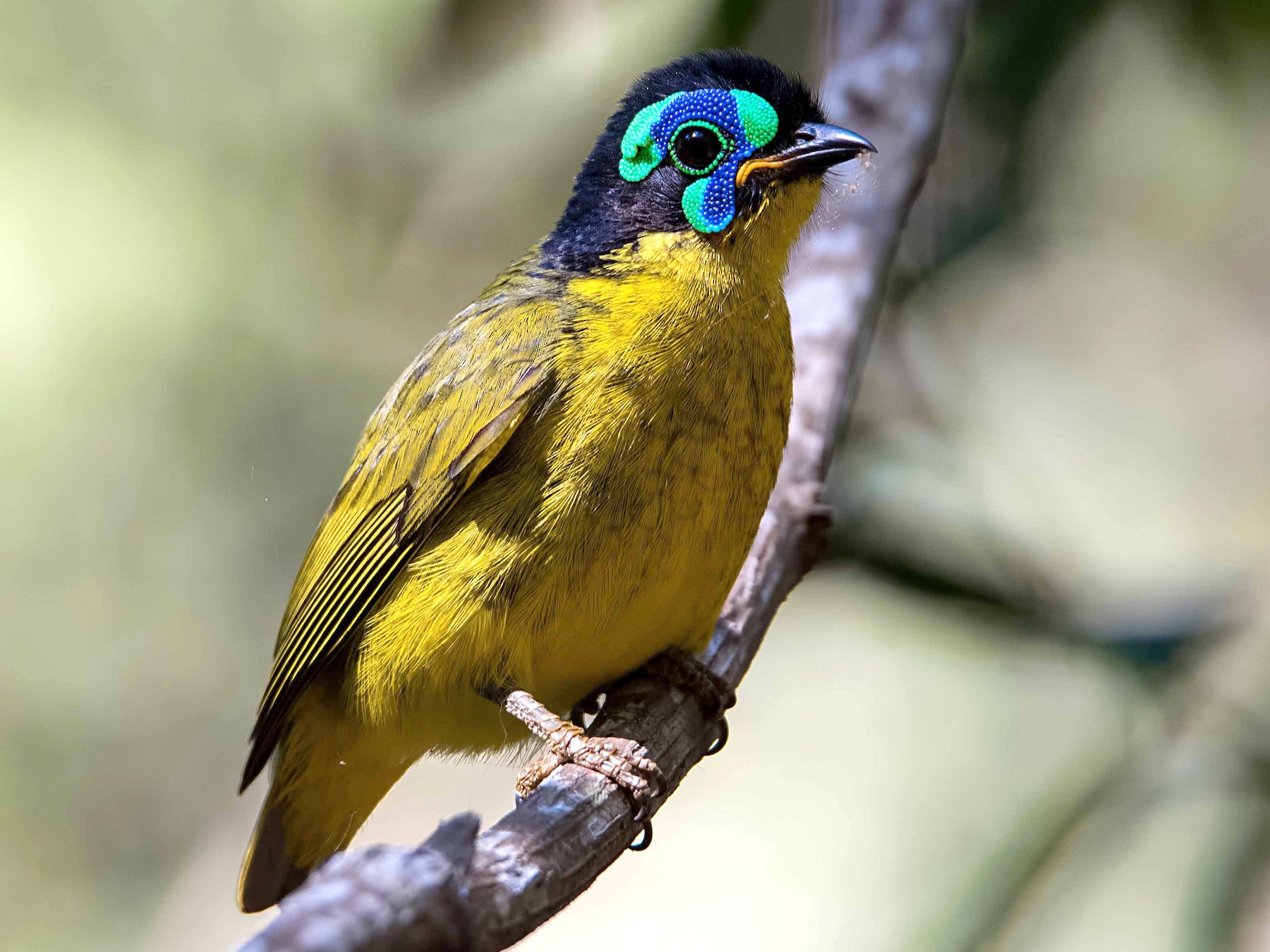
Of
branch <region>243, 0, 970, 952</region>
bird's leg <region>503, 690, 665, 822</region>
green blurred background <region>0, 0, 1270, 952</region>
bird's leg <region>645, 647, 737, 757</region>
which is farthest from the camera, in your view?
green blurred background <region>0, 0, 1270, 952</region>

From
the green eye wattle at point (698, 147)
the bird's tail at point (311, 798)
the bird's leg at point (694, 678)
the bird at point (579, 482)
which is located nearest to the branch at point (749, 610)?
the bird's leg at point (694, 678)

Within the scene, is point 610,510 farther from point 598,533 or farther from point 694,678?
point 694,678

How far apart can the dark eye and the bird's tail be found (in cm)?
148

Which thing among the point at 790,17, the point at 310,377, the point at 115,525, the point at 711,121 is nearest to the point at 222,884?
the point at 115,525

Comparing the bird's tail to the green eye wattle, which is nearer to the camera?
the green eye wattle

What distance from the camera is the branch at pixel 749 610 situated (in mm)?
1460

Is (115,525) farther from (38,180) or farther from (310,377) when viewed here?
(38,180)

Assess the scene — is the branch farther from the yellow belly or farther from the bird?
the yellow belly

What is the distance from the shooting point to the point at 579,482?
2.53m

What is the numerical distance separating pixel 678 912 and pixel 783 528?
1964 millimetres

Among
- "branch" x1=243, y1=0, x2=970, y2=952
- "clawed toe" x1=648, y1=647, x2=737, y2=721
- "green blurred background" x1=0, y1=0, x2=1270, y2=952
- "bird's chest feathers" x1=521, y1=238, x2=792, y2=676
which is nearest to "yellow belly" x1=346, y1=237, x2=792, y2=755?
"bird's chest feathers" x1=521, y1=238, x2=792, y2=676

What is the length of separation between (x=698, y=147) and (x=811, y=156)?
0.25m

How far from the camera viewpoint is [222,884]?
4691 mm

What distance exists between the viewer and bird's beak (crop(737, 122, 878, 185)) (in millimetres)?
2748
